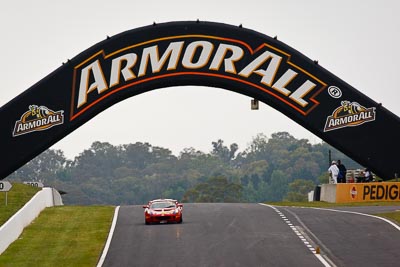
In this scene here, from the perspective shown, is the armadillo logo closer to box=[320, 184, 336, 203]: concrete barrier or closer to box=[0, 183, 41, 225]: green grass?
box=[320, 184, 336, 203]: concrete barrier

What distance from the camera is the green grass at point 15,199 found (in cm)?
4344

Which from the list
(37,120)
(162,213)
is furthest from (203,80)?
(162,213)

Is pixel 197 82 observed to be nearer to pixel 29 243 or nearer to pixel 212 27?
pixel 212 27

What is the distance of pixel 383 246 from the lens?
33906mm

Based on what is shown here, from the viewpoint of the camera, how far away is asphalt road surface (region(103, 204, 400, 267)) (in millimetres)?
31656

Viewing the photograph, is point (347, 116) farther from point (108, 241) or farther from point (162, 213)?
point (108, 241)

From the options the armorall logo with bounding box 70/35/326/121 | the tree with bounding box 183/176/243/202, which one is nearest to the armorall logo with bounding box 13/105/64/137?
the armorall logo with bounding box 70/35/326/121

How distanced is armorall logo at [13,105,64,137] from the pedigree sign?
50.2 ft

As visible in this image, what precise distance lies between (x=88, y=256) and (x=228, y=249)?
15.7 feet

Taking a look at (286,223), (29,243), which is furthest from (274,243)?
(29,243)

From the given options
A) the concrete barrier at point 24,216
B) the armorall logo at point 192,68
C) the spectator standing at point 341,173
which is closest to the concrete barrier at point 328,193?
the spectator standing at point 341,173

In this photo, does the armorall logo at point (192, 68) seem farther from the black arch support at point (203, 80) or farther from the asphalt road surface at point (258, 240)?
the asphalt road surface at point (258, 240)

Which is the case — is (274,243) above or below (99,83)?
below

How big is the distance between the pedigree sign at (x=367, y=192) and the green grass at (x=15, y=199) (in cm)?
1617
